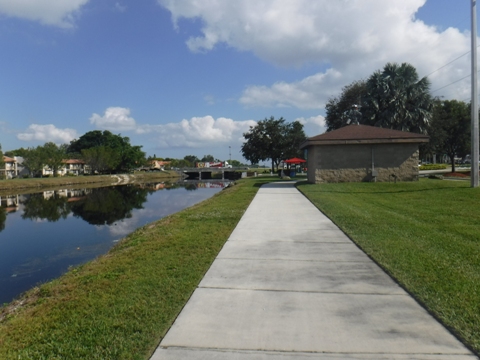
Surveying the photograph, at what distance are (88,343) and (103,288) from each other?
1862 mm

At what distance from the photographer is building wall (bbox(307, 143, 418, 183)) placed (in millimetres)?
23234

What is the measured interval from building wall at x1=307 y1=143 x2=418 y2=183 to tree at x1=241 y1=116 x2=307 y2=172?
32.8 metres

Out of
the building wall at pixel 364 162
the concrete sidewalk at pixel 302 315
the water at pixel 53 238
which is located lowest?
the water at pixel 53 238

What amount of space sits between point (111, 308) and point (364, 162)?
20.9m

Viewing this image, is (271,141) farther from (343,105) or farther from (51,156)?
(51,156)

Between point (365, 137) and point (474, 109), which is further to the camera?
point (365, 137)

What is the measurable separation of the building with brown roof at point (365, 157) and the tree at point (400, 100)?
1109 centimetres

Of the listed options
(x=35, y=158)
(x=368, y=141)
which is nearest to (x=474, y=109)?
(x=368, y=141)

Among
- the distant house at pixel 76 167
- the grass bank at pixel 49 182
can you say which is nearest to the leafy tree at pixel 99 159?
the grass bank at pixel 49 182

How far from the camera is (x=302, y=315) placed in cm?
445

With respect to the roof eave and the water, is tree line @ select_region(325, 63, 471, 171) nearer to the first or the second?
the roof eave

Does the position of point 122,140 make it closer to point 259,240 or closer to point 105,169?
point 105,169

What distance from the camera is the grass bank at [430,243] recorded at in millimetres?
4652

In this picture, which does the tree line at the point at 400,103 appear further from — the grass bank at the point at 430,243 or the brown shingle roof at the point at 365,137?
the grass bank at the point at 430,243
